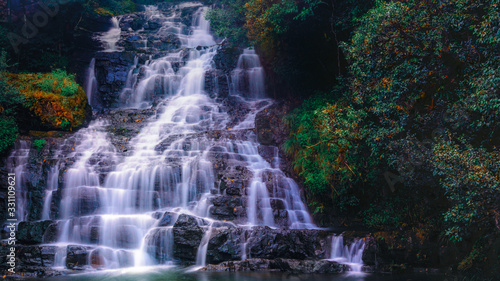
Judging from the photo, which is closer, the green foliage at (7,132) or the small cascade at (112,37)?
the green foliage at (7,132)

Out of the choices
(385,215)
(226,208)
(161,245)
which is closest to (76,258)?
(161,245)

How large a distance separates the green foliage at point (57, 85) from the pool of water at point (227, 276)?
10.9m

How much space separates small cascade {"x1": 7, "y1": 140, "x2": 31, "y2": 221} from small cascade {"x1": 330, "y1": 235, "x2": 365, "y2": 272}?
1126 cm

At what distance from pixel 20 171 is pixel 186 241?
7697mm

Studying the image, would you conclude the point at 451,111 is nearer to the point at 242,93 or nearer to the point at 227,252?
the point at 227,252

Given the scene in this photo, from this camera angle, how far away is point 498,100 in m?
7.69

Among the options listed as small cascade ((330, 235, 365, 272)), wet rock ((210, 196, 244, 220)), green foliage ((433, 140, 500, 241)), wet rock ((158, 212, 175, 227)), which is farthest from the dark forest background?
wet rock ((158, 212, 175, 227))

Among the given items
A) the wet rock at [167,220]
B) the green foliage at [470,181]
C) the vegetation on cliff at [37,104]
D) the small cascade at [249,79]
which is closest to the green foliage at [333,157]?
the green foliage at [470,181]

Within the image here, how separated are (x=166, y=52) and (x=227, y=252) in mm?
18118

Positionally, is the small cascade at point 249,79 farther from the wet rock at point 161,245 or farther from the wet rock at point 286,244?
the wet rock at point 161,245

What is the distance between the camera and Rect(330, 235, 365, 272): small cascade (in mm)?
10703

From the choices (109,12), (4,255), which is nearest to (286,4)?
(4,255)

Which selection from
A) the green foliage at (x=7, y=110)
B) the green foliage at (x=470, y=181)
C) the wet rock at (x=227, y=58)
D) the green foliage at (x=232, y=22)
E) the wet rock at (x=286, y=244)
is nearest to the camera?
the green foliage at (x=470, y=181)

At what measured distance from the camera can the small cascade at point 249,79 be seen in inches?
886
